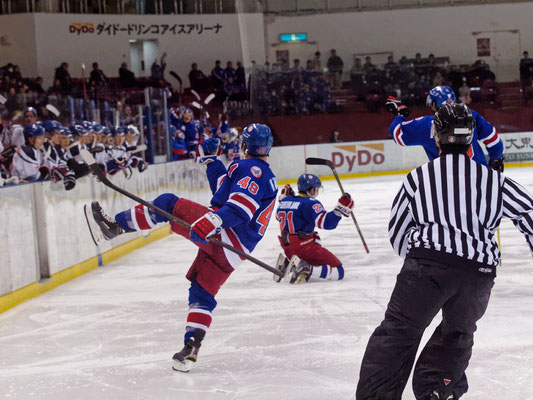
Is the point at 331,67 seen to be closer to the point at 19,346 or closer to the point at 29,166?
the point at 29,166

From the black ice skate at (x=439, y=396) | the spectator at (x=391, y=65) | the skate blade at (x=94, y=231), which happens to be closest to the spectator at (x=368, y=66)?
the spectator at (x=391, y=65)

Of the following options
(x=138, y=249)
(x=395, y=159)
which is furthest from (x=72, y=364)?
(x=395, y=159)

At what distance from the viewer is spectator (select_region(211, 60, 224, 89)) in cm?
1969

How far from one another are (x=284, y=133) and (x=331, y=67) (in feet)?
9.82

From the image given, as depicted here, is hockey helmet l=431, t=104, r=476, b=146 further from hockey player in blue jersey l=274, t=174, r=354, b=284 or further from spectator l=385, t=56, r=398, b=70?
spectator l=385, t=56, r=398, b=70

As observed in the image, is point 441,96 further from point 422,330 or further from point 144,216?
point 422,330

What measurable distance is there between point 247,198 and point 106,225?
38.1 inches

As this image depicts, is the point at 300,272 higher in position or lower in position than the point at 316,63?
lower

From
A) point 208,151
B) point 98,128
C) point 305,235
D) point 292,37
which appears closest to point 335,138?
point 292,37

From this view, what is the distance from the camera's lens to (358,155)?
16297mm

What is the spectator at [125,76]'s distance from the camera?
18688 millimetres

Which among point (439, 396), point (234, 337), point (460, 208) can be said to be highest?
point (460, 208)

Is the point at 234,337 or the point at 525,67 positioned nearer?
the point at 234,337

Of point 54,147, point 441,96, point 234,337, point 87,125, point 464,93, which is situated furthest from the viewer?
point 464,93
